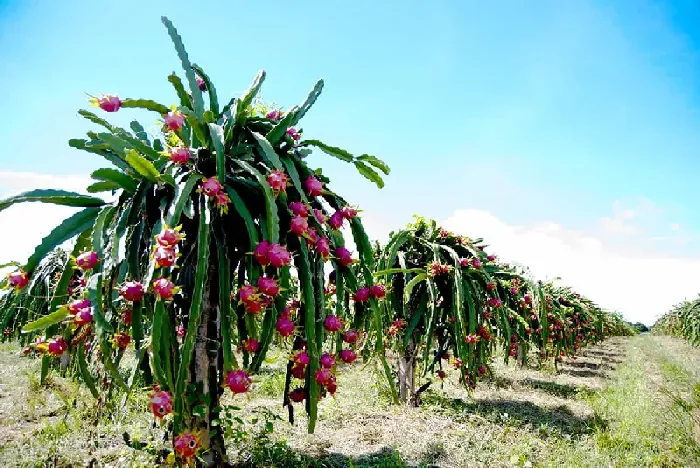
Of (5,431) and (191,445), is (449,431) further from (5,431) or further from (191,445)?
(5,431)

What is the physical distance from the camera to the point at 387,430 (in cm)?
466

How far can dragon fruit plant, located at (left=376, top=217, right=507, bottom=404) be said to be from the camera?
18.3ft

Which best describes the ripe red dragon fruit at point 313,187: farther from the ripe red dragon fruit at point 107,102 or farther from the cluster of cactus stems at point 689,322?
the cluster of cactus stems at point 689,322

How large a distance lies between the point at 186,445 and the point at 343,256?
4.04ft

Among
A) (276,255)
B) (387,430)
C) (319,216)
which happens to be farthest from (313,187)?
(387,430)

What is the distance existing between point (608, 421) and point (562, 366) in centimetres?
869

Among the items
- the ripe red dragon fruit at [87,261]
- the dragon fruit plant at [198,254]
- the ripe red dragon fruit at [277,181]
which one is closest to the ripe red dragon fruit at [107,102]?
the dragon fruit plant at [198,254]

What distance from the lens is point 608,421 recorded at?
19.8ft

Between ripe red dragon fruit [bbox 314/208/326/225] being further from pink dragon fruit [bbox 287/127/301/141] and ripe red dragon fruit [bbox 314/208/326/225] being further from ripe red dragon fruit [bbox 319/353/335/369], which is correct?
ripe red dragon fruit [bbox 319/353/335/369]

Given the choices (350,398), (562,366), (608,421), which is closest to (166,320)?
(350,398)

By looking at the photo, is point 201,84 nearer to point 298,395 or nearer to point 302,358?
point 302,358

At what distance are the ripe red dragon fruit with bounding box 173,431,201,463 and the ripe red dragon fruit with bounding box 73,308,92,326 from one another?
66 cm

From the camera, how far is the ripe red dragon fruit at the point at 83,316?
1.78 metres

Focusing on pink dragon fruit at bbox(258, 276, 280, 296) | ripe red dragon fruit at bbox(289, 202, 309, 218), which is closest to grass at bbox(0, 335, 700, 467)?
pink dragon fruit at bbox(258, 276, 280, 296)
